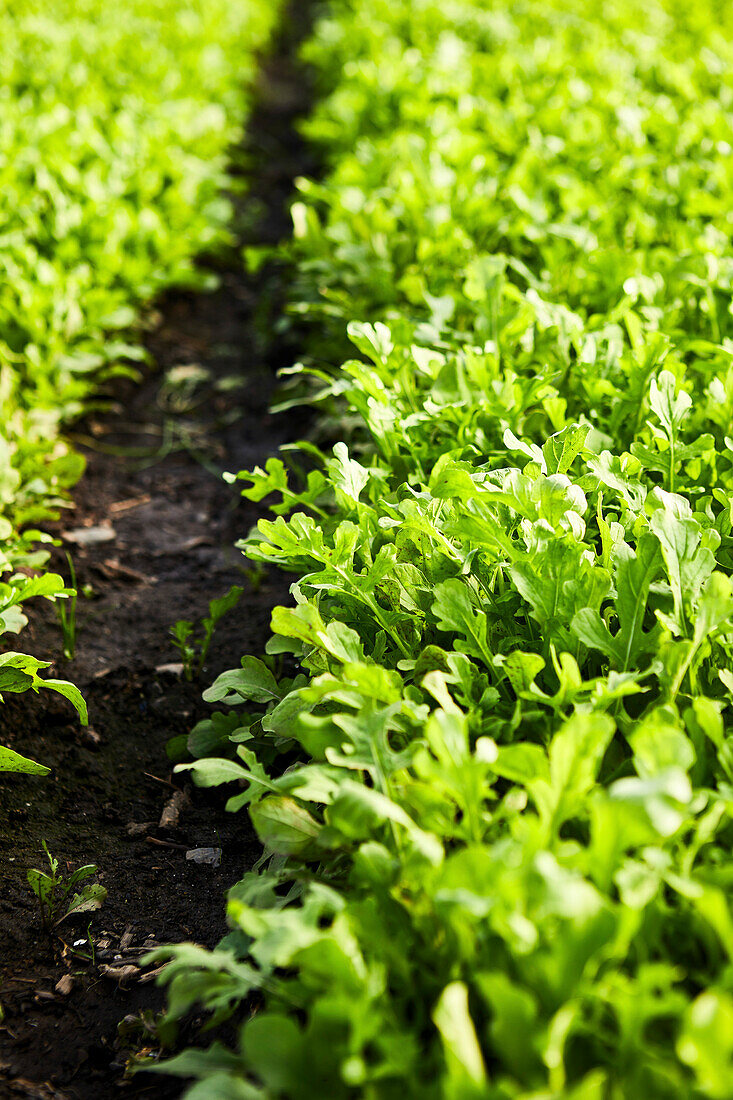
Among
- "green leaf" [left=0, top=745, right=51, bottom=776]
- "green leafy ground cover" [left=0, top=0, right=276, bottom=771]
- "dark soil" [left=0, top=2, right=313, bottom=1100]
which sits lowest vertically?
"dark soil" [left=0, top=2, right=313, bottom=1100]

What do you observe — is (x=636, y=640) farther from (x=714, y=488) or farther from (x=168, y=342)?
(x=168, y=342)

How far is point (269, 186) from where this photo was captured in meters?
6.58

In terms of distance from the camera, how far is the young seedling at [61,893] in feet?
5.94

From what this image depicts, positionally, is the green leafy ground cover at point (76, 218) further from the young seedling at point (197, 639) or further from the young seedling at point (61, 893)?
the young seedling at point (197, 639)

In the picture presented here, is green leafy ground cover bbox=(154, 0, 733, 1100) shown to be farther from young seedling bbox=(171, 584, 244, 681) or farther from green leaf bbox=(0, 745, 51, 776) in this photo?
green leaf bbox=(0, 745, 51, 776)

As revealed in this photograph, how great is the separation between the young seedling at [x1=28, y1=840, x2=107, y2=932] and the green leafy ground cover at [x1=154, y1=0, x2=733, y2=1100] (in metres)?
0.31

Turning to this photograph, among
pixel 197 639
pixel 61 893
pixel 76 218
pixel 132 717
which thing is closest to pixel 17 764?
pixel 61 893

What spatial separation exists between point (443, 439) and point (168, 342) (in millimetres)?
2497

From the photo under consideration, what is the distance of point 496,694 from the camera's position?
62.6 inches

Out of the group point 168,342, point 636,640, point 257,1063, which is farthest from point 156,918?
point 168,342

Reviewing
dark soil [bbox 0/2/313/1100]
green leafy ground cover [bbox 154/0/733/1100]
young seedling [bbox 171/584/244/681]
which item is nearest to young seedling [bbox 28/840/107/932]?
dark soil [bbox 0/2/313/1100]

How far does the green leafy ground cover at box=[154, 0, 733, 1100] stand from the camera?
1.11 metres

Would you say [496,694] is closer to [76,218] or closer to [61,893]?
[61,893]

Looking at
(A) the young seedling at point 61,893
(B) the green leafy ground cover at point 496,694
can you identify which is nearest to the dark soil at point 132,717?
(A) the young seedling at point 61,893
